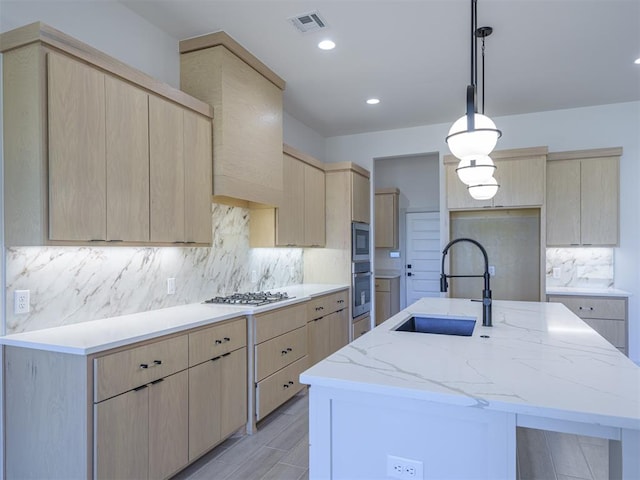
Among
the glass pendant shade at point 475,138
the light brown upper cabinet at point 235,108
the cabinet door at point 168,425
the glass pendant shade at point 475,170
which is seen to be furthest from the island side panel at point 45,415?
the glass pendant shade at point 475,170

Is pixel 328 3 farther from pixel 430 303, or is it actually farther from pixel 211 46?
pixel 430 303

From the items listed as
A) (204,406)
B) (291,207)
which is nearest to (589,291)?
(291,207)

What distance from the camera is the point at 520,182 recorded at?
4.42 meters

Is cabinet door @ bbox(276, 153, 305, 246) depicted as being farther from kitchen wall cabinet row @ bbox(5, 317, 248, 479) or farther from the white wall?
the white wall

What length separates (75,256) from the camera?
2244 millimetres

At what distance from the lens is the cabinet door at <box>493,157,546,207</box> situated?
4359 mm

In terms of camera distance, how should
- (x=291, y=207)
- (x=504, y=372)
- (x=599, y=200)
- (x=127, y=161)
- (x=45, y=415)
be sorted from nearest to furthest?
(x=504, y=372), (x=45, y=415), (x=127, y=161), (x=291, y=207), (x=599, y=200)

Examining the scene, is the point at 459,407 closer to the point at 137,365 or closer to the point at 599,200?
the point at 137,365

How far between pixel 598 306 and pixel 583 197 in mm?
1186

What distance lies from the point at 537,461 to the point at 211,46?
3509 millimetres

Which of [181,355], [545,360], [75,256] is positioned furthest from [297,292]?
[545,360]

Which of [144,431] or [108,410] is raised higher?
[108,410]

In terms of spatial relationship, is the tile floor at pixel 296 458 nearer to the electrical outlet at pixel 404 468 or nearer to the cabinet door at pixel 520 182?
the electrical outlet at pixel 404 468

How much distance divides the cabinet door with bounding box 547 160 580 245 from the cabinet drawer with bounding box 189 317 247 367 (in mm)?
3606
